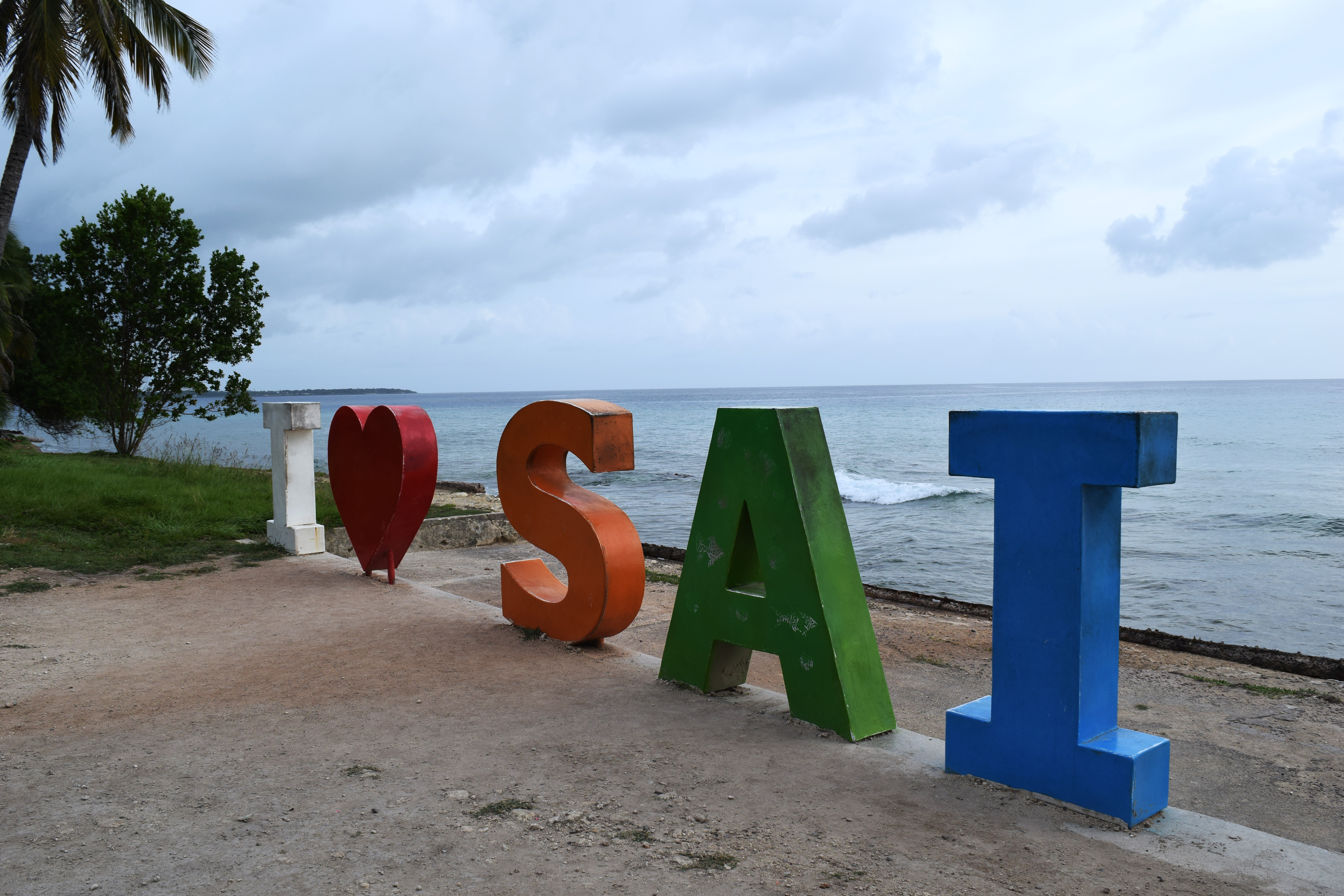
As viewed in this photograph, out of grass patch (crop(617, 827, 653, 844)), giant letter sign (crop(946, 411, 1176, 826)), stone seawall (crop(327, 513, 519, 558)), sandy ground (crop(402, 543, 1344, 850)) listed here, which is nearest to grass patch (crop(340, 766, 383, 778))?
grass patch (crop(617, 827, 653, 844))

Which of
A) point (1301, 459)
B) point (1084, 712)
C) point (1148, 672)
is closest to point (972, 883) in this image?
point (1084, 712)

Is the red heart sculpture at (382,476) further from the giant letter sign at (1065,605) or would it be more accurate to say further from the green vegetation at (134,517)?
the giant letter sign at (1065,605)

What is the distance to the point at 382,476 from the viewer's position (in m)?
8.68

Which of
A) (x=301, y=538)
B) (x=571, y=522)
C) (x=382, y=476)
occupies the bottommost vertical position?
(x=301, y=538)

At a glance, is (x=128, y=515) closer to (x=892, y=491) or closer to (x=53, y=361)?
(x=53, y=361)

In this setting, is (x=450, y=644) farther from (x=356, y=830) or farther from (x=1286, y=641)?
(x=1286, y=641)

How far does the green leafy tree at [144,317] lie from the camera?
22.3 meters

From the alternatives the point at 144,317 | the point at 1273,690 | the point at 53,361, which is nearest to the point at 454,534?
the point at 1273,690

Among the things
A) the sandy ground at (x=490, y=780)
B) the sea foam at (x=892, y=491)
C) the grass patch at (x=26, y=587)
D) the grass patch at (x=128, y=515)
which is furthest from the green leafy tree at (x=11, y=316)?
the sea foam at (x=892, y=491)

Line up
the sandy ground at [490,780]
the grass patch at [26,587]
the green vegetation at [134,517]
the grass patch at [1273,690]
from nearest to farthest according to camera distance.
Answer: the sandy ground at [490,780] < the grass patch at [1273,690] < the grass patch at [26,587] < the green vegetation at [134,517]

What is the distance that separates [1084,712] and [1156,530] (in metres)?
19.7

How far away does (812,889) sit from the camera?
3.12 meters

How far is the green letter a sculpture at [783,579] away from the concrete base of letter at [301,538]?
21.6 feet

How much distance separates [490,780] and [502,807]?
1.08ft
